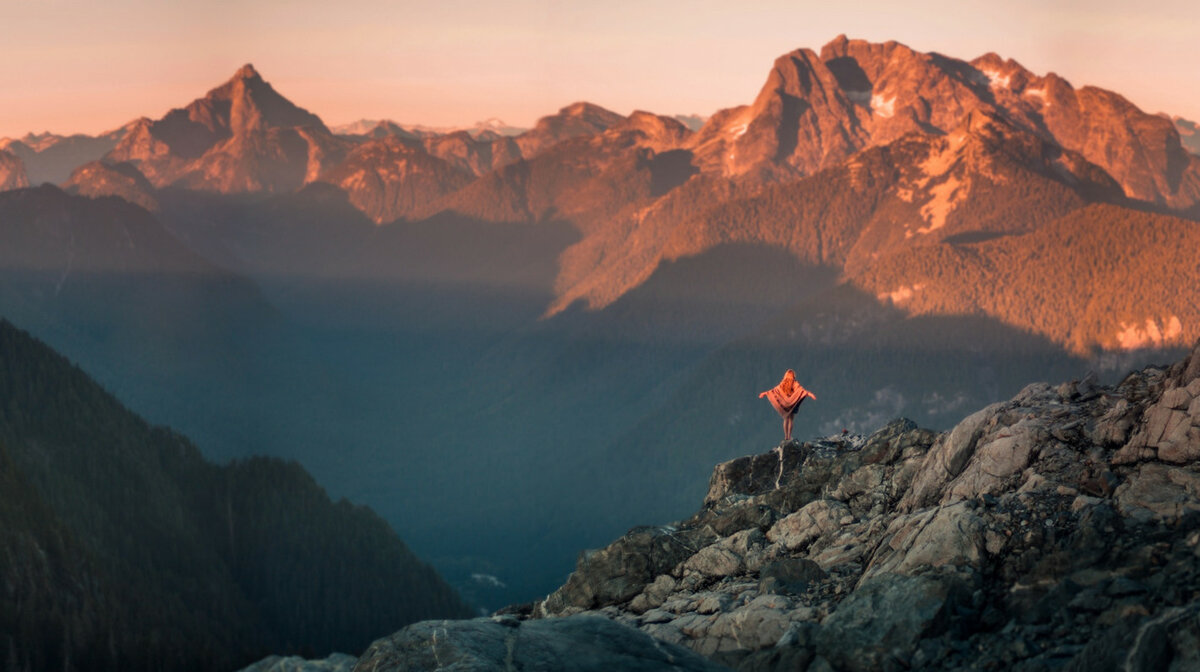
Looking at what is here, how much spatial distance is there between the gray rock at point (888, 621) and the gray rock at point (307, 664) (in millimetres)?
123131

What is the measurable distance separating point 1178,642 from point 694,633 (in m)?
16.4

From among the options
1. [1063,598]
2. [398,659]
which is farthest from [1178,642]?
[398,659]

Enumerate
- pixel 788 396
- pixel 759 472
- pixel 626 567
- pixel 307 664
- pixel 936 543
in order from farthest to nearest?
pixel 307 664, pixel 759 472, pixel 788 396, pixel 626 567, pixel 936 543

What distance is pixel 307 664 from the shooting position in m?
172

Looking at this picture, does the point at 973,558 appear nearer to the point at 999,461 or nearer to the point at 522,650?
the point at 999,461

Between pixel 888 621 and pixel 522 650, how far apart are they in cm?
1088

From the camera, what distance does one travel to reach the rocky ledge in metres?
31.3

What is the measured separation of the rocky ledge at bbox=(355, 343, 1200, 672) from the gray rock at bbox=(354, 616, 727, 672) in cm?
15

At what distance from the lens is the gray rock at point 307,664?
15825 centimetres

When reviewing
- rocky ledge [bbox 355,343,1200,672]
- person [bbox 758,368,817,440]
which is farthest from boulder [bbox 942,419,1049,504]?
person [bbox 758,368,817,440]

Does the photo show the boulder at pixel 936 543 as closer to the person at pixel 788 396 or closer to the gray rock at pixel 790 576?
the gray rock at pixel 790 576

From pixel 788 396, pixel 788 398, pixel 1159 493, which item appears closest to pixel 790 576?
pixel 1159 493

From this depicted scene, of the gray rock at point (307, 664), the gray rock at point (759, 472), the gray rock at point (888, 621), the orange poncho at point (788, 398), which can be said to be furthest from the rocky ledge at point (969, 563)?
the gray rock at point (307, 664)

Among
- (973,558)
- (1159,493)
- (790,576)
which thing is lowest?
(790,576)
